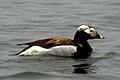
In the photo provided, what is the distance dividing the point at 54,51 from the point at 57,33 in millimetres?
2789

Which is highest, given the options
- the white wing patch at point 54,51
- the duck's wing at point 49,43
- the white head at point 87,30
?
the white head at point 87,30

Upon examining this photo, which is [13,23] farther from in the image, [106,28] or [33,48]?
[33,48]

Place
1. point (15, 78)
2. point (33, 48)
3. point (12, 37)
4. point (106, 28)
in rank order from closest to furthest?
point (15, 78) < point (33, 48) < point (12, 37) < point (106, 28)

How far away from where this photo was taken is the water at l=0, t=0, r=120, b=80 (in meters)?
9.98

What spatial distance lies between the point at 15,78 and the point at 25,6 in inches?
313

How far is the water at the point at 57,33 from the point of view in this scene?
9977 millimetres

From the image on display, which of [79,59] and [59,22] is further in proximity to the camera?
[59,22]

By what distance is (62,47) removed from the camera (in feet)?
36.8

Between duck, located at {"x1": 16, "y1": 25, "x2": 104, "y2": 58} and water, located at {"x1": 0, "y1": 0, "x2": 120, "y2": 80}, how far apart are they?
0.12 metres

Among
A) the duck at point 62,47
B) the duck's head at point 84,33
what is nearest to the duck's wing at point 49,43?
the duck at point 62,47

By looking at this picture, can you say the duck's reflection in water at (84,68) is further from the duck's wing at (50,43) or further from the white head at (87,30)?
the white head at (87,30)

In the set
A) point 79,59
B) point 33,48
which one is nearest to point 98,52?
point 79,59

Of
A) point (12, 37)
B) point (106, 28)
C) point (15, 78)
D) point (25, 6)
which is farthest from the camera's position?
point (25, 6)

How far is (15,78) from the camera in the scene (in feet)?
31.7
